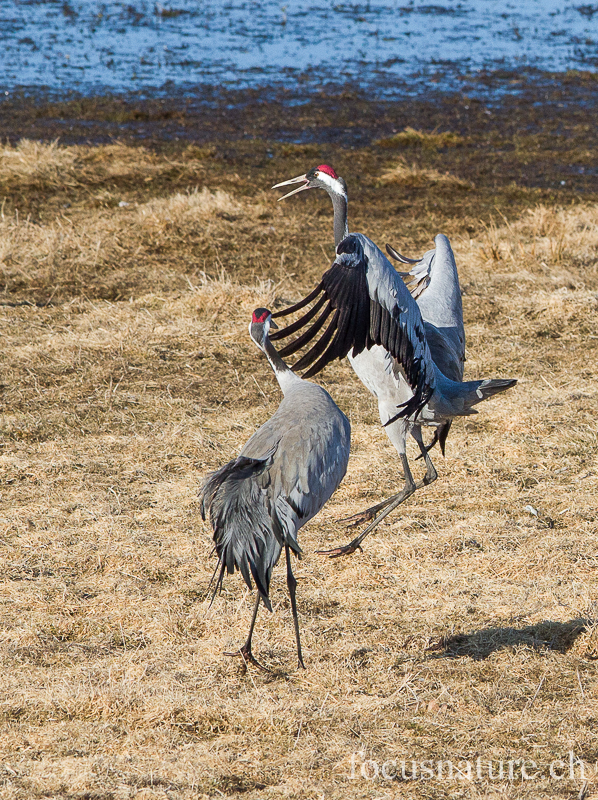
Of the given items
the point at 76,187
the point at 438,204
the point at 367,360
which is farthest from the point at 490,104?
the point at 367,360

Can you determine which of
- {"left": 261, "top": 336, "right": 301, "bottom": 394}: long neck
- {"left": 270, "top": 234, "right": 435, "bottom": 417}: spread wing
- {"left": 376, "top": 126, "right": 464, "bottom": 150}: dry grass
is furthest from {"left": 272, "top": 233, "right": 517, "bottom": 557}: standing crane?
{"left": 376, "top": 126, "right": 464, "bottom": 150}: dry grass

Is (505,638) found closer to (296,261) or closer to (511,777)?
(511,777)

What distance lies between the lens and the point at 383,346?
11.1ft

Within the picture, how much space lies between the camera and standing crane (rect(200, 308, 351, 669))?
300 centimetres

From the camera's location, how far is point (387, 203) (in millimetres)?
8969

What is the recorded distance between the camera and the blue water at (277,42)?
15477 mm

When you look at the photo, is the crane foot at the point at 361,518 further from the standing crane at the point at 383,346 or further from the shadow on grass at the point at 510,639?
the shadow on grass at the point at 510,639

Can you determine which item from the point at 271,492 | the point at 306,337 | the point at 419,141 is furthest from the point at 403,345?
the point at 419,141

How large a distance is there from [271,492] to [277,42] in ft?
56.9

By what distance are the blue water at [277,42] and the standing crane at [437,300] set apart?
10.9 meters

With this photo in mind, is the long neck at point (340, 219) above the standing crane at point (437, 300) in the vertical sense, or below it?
above

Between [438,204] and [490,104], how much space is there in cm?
601

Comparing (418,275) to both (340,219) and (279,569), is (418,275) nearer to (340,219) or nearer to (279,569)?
(340,219)

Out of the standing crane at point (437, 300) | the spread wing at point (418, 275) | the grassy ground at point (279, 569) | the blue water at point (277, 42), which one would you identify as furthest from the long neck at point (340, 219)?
the blue water at point (277, 42)
